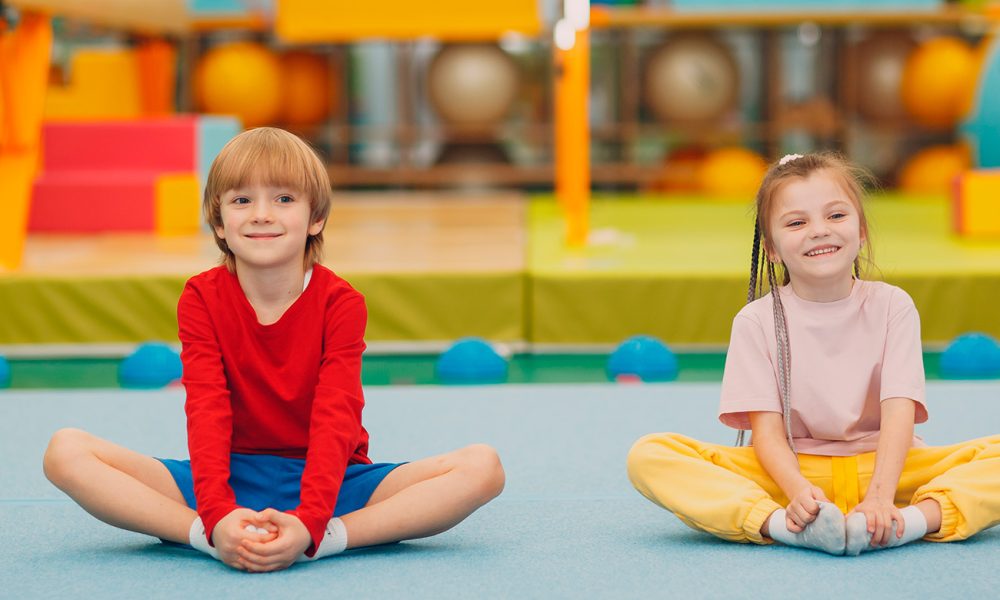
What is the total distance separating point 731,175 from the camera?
24.4 feet

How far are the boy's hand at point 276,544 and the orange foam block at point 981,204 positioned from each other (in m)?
3.71

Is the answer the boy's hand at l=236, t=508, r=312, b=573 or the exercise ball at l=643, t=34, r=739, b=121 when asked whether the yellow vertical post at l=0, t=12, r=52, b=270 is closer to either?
the boy's hand at l=236, t=508, r=312, b=573

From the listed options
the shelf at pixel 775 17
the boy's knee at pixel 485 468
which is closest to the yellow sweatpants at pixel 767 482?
the boy's knee at pixel 485 468

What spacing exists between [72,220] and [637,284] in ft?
8.19

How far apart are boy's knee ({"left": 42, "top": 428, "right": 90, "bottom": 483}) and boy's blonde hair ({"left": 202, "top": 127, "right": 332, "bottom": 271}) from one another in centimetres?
31

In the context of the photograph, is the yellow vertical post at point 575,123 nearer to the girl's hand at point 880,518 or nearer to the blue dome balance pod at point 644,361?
the blue dome balance pod at point 644,361

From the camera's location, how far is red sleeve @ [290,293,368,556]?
1.56 m

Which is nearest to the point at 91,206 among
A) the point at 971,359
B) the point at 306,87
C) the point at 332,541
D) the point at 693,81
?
the point at 306,87

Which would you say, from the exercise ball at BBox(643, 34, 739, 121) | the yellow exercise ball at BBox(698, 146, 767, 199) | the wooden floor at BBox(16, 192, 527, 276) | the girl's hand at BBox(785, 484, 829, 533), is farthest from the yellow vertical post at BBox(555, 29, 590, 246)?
the yellow exercise ball at BBox(698, 146, 767, 199)

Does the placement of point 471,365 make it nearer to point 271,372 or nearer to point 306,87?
point 271,372

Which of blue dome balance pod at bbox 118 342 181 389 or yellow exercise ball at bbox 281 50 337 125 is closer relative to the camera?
blue dome balance pod at bbox 118 342 181 389

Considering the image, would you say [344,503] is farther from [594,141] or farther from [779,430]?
[594,141]

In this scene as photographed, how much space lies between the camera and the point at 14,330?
146 inches

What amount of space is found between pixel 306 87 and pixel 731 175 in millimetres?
2478
